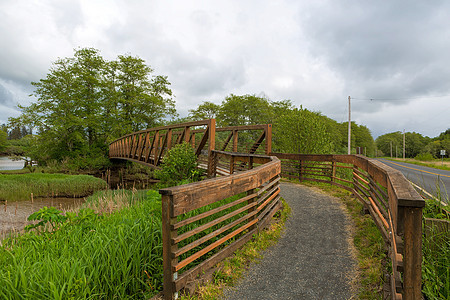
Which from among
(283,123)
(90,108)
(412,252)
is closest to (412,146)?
(283,123)

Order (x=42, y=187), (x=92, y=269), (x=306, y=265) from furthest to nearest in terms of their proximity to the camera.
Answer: (x=42, y=187) → (x=306, y=265) → (x=92, y=269)

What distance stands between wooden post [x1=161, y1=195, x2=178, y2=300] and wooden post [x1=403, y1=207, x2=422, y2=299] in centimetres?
205

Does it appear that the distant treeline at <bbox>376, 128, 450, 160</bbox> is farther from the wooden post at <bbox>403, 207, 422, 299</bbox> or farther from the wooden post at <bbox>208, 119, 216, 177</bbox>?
the wooden post at <bbox>403, 207, 422, 299</bbox>

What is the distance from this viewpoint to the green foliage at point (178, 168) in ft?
25.2

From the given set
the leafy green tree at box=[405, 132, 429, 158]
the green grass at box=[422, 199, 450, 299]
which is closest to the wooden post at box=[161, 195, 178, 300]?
the green grass at box=[422, 199, 450, 299]

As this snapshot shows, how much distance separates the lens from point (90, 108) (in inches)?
1109

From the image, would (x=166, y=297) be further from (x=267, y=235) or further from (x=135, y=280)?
(x=267, y=235)

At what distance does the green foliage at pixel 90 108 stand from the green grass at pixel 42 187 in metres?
10.1

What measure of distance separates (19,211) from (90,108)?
20.4 m

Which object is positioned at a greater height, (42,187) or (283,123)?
(283,123)

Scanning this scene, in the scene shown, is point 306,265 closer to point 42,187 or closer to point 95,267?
point 95,267

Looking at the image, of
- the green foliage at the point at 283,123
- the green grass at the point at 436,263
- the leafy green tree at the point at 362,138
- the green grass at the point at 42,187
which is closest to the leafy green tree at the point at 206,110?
the green foliage at the point at 283,123

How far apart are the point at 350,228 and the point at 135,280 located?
4.30m

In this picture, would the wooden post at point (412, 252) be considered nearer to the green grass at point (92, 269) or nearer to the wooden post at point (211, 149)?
the green grass at point (92, 269)
